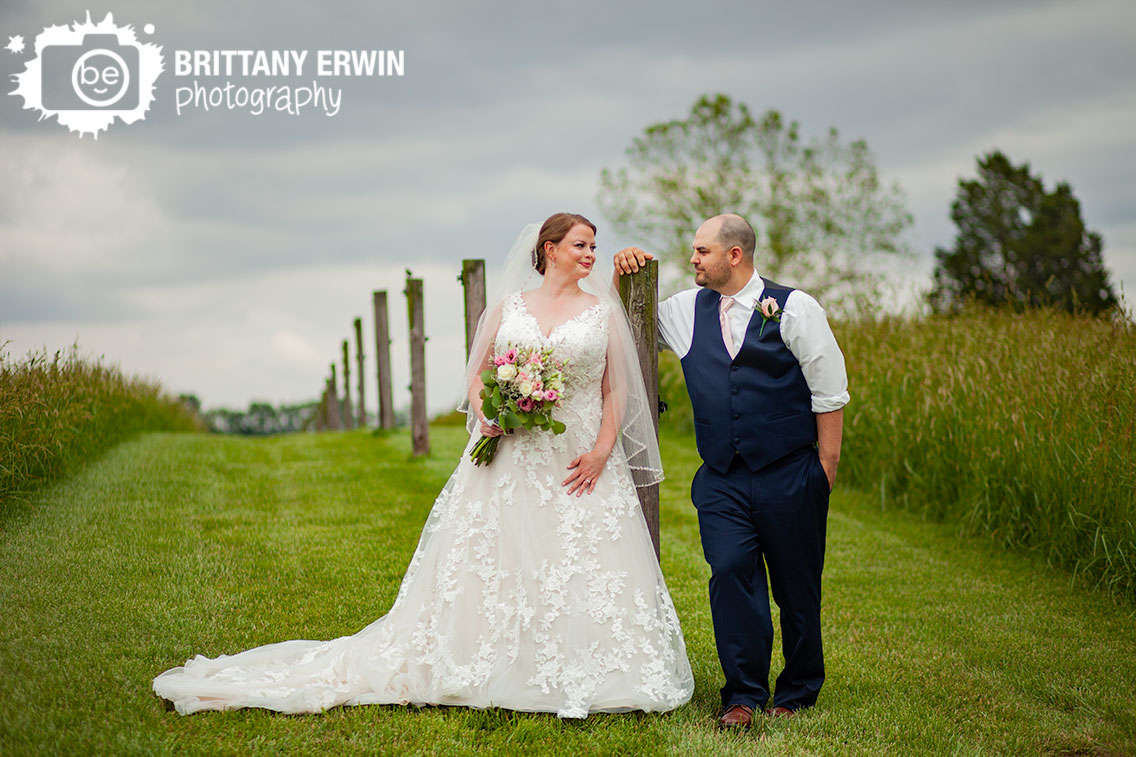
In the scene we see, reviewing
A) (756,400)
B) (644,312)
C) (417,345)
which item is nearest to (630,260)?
(644,312)

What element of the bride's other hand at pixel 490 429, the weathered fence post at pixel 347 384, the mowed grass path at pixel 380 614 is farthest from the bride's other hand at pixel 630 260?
the weathered fence post at pixel 347 384

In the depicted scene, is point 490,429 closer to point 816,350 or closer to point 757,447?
point 757,447

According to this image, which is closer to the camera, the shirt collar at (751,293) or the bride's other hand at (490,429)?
the shirt collar at (751,293)

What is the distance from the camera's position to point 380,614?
631 cm

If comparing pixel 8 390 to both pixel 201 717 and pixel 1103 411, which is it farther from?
pixel 1103 411

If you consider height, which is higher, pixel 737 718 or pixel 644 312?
pixel 644 312

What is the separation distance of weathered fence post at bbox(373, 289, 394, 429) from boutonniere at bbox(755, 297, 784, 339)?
40.6ft

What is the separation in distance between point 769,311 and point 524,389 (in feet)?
4.17

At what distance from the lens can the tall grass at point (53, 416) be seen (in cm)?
853

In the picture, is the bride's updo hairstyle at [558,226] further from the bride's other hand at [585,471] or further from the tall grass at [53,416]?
the tall grass at [53,416]

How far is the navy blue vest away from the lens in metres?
4.61

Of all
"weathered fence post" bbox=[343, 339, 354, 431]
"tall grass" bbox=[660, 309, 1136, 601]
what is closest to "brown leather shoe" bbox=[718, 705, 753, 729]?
"tall grass" bbox=[660, 309, 1136, 601]

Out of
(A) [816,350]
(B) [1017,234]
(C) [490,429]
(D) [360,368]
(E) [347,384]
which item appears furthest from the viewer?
(B) [1017,234]

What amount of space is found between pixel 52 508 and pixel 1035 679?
799 cm
